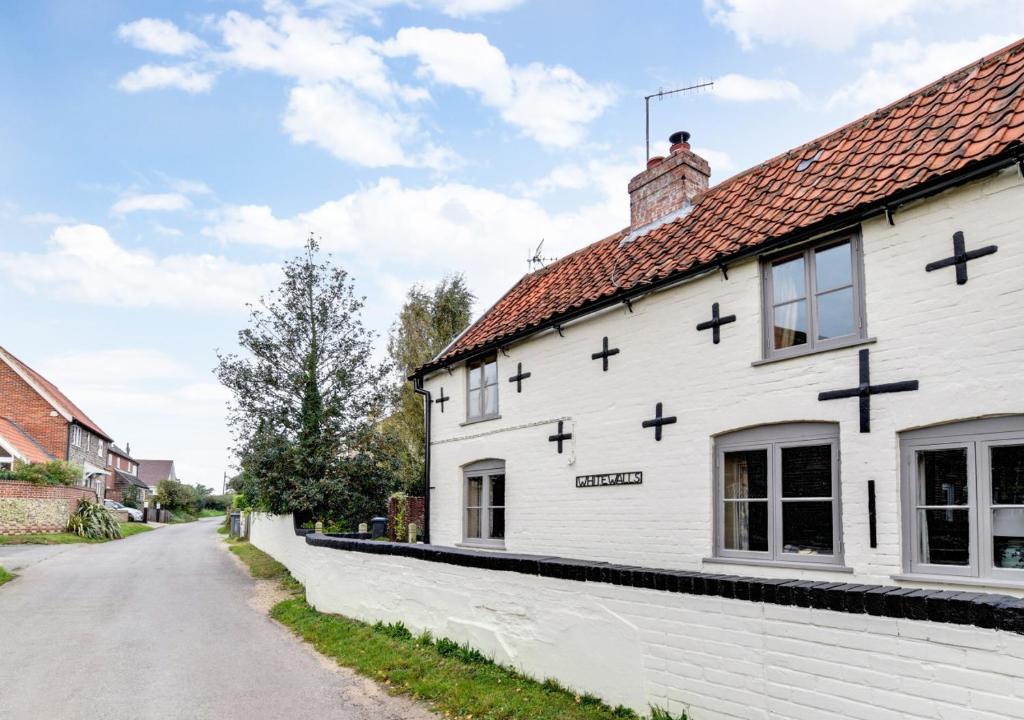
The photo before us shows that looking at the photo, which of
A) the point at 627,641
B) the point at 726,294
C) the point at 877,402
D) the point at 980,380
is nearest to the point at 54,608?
the point at 627,641

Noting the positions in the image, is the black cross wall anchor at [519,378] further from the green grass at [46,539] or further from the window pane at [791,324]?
the green grass at [46,539]

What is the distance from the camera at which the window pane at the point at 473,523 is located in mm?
13539

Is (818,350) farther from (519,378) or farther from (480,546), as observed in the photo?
(480,546)

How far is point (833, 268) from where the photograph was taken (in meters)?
8.12

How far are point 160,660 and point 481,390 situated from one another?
263 inches

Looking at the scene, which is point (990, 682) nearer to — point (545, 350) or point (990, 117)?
point (990, 117)

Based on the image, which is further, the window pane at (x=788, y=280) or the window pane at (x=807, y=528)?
the window pane at (x=788, y=280)

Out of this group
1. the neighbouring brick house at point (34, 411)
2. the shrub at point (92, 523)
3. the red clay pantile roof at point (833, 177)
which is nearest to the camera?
→ the red clay pantile roof at point (833, 177)

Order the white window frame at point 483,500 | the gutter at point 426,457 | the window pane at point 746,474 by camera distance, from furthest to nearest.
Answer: the gutter at point 426,457
the white window frame at point 483,500
the window pane at point 746,474

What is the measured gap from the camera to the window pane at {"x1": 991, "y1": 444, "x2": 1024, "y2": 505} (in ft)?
21.3

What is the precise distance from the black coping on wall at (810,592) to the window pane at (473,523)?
557 centimetres

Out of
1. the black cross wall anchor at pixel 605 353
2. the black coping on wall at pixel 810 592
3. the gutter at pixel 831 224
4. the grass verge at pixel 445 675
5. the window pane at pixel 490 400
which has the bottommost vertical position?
the grass verge at pixel 445 675

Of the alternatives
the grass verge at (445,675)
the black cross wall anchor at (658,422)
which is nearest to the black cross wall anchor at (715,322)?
the black cross wall anchor at (658,422)

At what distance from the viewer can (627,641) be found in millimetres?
6109
